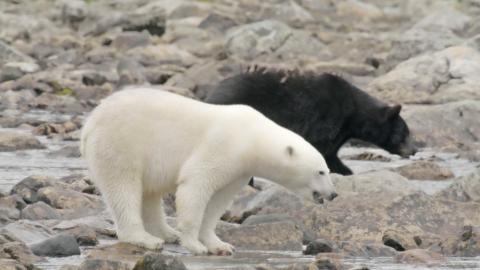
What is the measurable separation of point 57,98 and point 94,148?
14.6 metres

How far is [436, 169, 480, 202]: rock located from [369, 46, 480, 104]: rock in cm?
1027

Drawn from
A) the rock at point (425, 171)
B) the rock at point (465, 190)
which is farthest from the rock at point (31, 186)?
the rock at point (425, 171)

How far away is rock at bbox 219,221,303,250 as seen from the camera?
959cm

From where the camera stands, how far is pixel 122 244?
359 inches

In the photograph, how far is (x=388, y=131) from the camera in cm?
1667

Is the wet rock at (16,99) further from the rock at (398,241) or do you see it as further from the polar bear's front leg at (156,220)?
the rock at (398,241)

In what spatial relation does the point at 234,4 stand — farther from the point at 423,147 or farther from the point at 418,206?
the point at 418,206

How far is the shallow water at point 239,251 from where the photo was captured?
8594 mm

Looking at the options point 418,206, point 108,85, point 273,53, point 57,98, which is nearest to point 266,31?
point 273,53

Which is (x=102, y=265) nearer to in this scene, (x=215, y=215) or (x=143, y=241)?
(x=143, y=241)

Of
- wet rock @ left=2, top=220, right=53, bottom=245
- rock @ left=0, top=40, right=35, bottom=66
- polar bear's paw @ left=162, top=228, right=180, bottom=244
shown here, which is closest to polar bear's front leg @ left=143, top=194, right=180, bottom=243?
polar bear's paw @ left=162, top=228, right=180, bottom=244

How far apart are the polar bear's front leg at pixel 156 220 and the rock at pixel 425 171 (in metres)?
5.68

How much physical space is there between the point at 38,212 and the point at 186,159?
6.01 feet

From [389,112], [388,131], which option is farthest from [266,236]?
[388,131]
